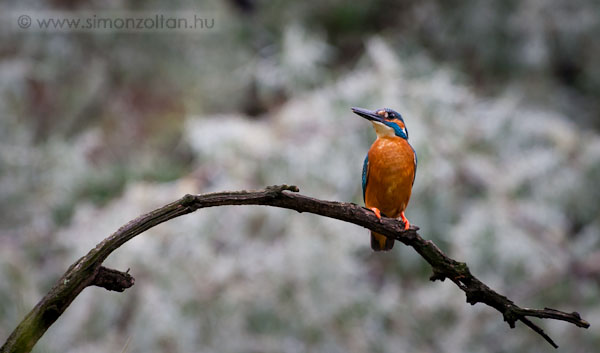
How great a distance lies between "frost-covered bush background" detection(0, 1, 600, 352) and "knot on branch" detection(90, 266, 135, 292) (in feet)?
10.4

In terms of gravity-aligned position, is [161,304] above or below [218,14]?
below

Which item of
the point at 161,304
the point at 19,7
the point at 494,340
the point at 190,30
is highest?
the point at 190,30

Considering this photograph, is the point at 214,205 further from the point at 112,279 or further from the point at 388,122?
the point at 388,122

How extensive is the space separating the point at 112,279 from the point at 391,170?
117cm

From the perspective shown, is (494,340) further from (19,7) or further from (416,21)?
(19,7)

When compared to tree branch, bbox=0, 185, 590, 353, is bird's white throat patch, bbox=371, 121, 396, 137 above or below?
above

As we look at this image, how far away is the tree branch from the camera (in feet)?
3.68

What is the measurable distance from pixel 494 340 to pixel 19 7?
5943 mm

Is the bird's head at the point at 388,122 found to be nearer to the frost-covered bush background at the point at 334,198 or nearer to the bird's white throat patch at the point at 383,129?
the bird's white throat patch at the point at 383,129

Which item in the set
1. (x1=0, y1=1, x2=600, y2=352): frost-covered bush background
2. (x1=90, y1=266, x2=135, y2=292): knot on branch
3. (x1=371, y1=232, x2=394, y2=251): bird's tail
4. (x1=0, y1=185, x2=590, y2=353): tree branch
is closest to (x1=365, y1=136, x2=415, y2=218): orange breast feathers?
(x1=371, y1=232, x2=394, y2=251): bird's tail

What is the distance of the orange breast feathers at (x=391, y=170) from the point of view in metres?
2.18

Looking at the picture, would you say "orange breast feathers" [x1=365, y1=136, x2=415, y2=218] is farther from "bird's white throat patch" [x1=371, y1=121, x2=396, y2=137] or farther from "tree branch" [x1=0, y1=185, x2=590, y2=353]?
"tree branch" [x1=0, y1=185, x2=590, y2=353]

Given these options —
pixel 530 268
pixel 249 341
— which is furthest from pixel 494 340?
pixel 249 341

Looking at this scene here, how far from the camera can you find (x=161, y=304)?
490 cm
